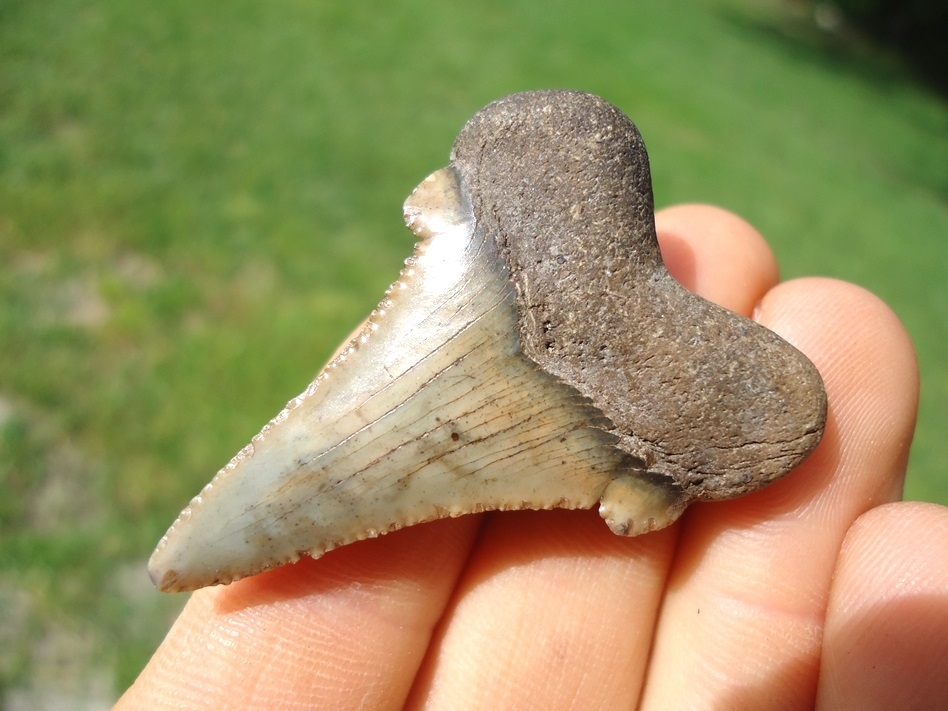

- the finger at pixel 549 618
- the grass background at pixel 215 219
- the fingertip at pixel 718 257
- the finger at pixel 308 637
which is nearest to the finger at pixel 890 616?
the finger at pixel 549 618

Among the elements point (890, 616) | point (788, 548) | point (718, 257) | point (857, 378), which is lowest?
point (890, 616)

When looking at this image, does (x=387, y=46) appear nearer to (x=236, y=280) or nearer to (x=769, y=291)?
(x=236, y=280)

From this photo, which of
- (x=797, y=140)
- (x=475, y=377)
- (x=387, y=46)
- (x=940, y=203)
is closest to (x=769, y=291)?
(x=475, y=377)

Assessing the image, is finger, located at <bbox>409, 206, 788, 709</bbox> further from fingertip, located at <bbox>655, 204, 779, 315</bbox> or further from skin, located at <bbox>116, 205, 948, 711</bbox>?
fingertip, located at <bbox>655, 204, 779, 315</bbox>

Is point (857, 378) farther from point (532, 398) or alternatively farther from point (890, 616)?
point (532, 398)

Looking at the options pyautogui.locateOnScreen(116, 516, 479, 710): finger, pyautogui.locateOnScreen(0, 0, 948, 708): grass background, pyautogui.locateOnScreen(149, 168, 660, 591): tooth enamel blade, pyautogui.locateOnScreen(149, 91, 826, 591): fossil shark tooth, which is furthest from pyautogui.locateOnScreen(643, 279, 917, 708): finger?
pyautogui.locateOnScreen(0, 0, 948, 708): grass background

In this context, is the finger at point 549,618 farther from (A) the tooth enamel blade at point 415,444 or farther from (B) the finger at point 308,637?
(A) the tooth enamel blade at point 415,444

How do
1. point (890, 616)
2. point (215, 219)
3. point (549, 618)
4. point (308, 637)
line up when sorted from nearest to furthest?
point (890, 616), point (308, 637), point (549, 618), point (215, 219)

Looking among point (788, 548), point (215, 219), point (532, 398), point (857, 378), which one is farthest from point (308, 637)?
point (215, 219)
